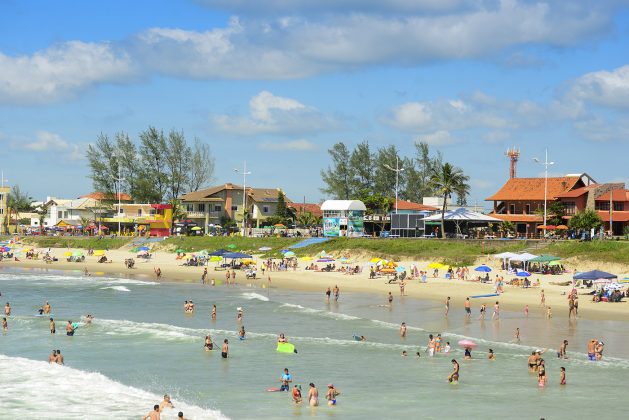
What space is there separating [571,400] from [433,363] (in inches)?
258

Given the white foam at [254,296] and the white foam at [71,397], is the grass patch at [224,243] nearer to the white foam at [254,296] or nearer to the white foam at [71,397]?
the white foam at [254,296]

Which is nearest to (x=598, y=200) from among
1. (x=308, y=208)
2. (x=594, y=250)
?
(x=594, y=250)

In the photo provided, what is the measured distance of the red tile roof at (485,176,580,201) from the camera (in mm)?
78812

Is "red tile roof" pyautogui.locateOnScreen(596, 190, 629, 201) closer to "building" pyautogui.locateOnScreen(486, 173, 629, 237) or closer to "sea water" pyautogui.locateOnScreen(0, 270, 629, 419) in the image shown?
"building" pyautogui.locateOnScreen(486, 173, 629, 237)

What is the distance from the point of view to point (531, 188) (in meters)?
80.4

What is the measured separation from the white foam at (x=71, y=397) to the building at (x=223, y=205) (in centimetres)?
6970

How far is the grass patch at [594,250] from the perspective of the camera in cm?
5309

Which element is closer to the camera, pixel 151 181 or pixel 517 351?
pixel 517 351

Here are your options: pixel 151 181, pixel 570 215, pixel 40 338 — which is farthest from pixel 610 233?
pixel 151 181

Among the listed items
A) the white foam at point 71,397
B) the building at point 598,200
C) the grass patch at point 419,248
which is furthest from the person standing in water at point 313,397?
the building at point 598,200

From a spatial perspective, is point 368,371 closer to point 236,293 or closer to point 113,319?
point 113,319

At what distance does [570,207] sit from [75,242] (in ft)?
195

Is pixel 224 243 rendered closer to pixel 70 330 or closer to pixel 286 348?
pixel 70 330

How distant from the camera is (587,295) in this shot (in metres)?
45.7
